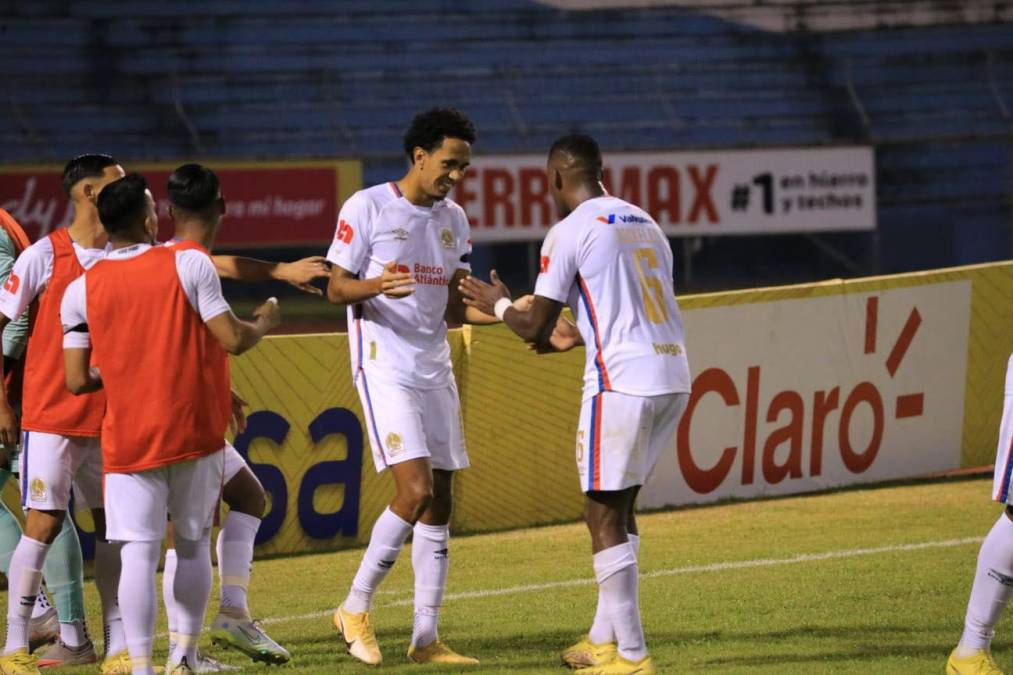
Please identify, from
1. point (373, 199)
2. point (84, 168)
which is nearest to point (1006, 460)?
point (373, 199)

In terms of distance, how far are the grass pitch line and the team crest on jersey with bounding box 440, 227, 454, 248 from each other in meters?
2.01

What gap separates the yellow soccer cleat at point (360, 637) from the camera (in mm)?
6453

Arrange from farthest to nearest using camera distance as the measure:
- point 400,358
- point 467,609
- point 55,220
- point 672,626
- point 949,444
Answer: point 55,220
point 949,444
point 467,609
point 672,626
point 400,358

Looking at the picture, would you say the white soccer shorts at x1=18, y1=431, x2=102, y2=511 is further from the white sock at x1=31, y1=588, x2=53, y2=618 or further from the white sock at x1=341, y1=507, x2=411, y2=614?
the white sock at x1=341, y1=507, x2=411, y2=614

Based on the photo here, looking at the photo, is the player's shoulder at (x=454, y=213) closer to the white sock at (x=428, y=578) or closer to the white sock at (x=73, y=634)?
the white sock at (x=428, y=578)

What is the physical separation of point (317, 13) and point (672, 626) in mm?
21432

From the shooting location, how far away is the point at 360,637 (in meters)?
6.50

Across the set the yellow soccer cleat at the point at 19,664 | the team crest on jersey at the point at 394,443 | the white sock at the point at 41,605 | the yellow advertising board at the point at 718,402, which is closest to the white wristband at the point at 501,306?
the team crest on jersey at the point at 394,443

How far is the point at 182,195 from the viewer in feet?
19.9

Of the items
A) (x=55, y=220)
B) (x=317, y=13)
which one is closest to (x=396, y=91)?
(x=317, y=13)

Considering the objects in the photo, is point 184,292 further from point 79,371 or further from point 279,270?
point 279,270

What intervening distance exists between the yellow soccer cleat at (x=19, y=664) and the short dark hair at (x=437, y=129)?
2.37 metres

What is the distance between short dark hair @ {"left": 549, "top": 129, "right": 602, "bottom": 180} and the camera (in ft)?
20.1

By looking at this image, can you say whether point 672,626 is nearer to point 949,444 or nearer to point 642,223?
point 642,223
